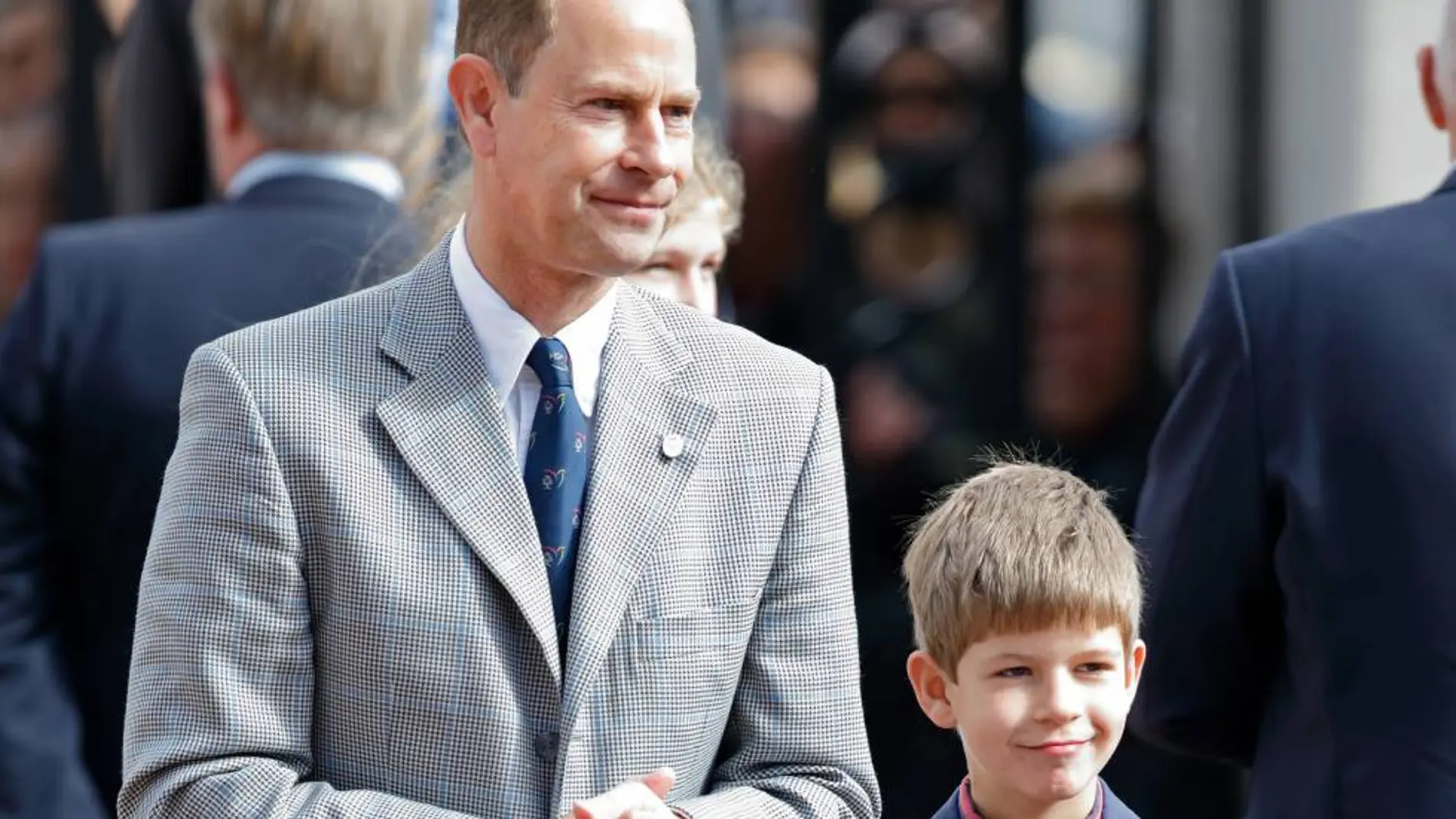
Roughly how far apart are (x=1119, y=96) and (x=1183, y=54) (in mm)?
174

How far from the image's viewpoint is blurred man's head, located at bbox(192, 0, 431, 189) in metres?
3.73

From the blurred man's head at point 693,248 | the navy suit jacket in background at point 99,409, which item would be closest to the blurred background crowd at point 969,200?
the navy suit jacket in background at point 99,409

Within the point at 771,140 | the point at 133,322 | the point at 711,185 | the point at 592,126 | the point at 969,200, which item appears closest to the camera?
the point at 592,126

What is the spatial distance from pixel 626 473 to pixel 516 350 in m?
0.16

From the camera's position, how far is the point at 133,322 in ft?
12.1

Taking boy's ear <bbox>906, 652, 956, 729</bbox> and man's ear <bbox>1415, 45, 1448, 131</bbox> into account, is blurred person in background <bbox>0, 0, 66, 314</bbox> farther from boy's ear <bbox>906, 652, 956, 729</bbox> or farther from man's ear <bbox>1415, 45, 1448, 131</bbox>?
boy's ear <bbox>906, 652, 956, 729</bbox>

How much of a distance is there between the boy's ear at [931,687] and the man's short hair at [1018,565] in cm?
1

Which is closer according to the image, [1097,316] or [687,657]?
[687,657]

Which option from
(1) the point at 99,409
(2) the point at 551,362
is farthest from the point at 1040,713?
(1) the point at 99,409

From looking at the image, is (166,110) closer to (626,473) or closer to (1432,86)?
(626,473)

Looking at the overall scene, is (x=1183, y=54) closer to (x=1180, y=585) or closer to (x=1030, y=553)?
(x=1180, y=585)

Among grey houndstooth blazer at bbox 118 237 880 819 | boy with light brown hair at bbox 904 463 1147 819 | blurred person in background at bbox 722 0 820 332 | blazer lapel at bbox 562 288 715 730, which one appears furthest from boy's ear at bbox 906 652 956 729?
blurred person in background at bbox 722 0 820 332

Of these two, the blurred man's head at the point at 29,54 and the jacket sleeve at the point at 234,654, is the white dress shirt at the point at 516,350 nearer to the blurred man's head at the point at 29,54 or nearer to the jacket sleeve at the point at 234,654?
the jacket sleeve at the point at 234,654

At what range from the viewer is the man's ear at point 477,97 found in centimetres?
274
